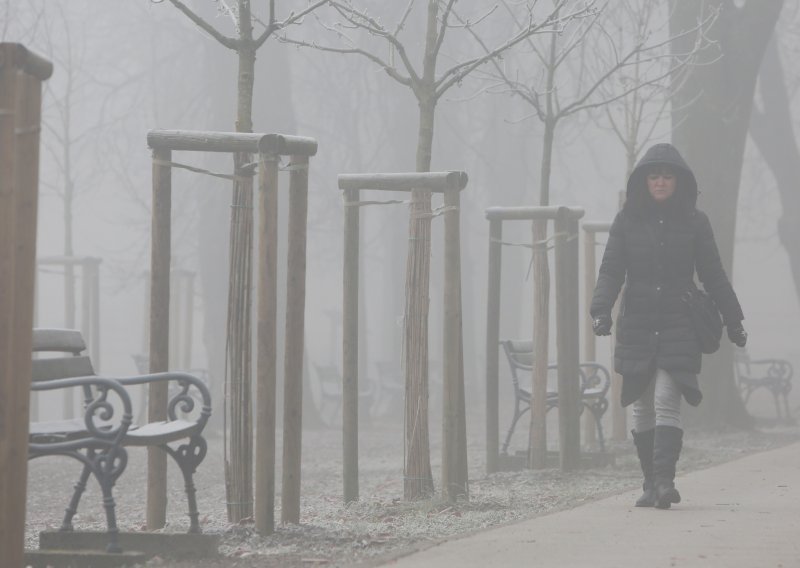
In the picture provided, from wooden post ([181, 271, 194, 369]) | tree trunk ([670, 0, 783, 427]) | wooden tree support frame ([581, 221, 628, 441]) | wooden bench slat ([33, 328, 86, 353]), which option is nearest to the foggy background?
tree trunk ([670, 0, 783, 427])

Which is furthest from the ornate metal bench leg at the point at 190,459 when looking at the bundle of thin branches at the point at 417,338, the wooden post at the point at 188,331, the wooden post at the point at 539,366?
the wooden post at the point at 188,331

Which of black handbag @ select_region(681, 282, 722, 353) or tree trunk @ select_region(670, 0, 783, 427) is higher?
tree trunk @ select_region(670, 0, 783, 427)

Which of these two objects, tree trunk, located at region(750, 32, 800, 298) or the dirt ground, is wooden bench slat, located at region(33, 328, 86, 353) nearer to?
the dirt ground

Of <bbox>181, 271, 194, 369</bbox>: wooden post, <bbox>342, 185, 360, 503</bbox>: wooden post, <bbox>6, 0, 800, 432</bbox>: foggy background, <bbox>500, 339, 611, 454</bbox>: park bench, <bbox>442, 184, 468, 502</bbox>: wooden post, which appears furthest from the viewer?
<bbox>6, 0, 800, 432</bbox>: foggy background

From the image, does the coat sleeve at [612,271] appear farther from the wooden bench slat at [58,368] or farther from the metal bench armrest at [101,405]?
the metal bench armrest at [101,405]

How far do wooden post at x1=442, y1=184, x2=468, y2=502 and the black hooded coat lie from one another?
0.84 metres

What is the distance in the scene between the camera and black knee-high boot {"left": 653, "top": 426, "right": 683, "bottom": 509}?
8084mm

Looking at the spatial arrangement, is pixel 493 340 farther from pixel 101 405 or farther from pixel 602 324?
pixel 101 405

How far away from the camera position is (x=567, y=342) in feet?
37.2

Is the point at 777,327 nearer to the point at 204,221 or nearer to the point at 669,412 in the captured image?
the point at 204,221

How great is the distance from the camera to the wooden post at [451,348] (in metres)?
8.59

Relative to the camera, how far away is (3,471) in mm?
5188

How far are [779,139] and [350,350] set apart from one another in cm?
1936

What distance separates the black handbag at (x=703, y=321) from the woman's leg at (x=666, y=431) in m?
0.28
